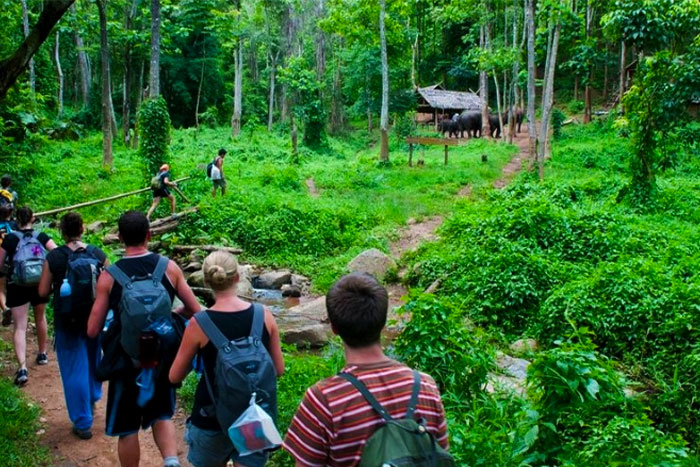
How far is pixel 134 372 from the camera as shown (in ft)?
11.7

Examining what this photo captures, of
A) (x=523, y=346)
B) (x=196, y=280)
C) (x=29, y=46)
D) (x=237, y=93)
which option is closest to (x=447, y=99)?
(x=237, y=93)

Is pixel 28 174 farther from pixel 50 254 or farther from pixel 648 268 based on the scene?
pixel 648 268

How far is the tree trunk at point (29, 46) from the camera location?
15.2ft

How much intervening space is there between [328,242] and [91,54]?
32.1 meters

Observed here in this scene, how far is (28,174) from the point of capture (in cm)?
1612

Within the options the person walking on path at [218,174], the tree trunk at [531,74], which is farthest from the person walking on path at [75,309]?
the tree trunk at [531,74]

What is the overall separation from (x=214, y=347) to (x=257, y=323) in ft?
0.82

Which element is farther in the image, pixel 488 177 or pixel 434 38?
pixel 434 38

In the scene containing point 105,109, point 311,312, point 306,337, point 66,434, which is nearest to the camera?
point 66,434

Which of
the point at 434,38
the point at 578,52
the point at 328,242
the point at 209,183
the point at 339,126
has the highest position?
the point at 434,38

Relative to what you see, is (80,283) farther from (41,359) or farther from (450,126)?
(450,126)

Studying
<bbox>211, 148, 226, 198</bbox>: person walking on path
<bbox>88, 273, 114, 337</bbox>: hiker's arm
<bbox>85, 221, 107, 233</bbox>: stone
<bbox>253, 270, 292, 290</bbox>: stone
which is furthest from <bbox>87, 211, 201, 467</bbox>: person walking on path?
<bbox>211, 148, 226, 198</bbox>: person walking on path

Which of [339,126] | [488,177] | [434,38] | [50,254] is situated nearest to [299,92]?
[339,126]

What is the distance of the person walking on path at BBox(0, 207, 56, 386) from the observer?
17.2 ft
